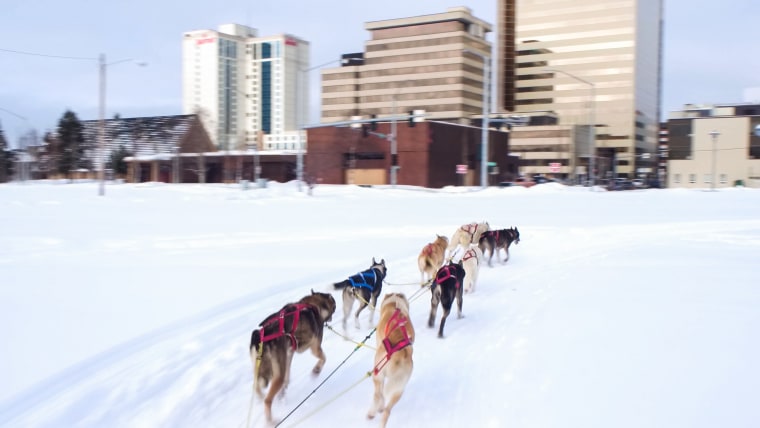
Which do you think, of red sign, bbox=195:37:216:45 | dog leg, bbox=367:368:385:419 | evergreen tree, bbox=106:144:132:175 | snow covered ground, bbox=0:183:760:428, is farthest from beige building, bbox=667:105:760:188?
red sign, bbox=195:37:216:45

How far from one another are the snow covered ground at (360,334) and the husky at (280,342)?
45cm

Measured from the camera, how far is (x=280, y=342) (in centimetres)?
510

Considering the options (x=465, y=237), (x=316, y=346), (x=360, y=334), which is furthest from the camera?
(x=465, y=237)

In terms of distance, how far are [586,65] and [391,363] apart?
140 metres

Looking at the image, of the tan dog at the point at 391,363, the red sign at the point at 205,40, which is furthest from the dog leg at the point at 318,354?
the red sign at the point at 205,40

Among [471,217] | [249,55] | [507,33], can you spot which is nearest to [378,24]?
[507,33]

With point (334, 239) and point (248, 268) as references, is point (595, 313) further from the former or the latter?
point (334, 239)

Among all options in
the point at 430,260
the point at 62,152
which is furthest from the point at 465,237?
the point at 62,152

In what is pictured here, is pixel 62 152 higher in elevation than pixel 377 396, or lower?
higher

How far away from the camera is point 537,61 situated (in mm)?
135000

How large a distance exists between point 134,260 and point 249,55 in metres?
172

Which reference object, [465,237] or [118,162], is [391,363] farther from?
[118,162]

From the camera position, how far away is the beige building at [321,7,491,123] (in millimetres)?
115125

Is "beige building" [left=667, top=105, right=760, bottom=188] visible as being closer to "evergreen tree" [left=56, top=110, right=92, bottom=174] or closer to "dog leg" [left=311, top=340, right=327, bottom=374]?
"evergreen tree" [left=56, top=110, right=92, bottom=174]
